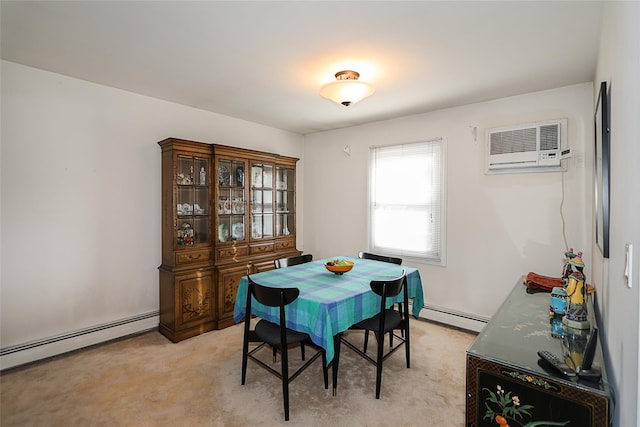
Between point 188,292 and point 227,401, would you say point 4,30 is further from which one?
point 227,401

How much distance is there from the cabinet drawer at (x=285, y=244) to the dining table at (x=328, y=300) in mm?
1426

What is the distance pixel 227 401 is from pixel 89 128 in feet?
8.99

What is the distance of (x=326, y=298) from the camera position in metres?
2.13

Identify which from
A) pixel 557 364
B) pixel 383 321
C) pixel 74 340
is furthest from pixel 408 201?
pixel 74 340

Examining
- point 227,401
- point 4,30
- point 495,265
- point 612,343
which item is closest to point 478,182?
point 495,265

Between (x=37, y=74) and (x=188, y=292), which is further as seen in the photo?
(x=188, y=292)

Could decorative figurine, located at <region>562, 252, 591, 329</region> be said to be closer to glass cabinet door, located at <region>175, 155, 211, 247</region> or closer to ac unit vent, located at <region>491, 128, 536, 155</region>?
ac unit vent, located at <region>491, 128, 536, 155</region>

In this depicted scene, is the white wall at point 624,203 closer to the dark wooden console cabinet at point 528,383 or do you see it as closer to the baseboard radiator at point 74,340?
the dark wooden console cabinet at point 528,383

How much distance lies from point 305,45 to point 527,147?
7.68 ft

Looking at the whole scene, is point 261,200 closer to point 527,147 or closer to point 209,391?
point 209,391

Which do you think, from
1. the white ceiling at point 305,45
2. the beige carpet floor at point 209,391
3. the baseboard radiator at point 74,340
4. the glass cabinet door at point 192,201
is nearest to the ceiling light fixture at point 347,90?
the white ceiling at point 305,45

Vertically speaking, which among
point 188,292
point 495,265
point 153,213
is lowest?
point 188,292

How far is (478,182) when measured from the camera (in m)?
3.48

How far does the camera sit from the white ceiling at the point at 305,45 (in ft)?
6.18
